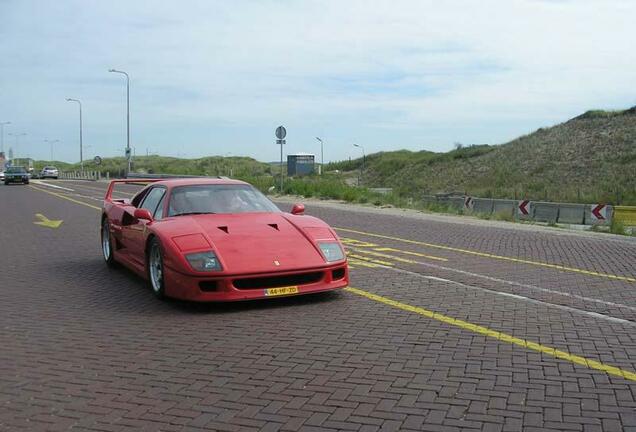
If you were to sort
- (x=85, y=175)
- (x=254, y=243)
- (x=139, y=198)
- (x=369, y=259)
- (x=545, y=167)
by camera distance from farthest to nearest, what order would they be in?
(x=85, y=175), (x=545, y=167), (x=369, y=259), (x=139, y=198), (x=254, y=243)

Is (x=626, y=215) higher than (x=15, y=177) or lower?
higher

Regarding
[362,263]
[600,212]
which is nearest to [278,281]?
[362,263]

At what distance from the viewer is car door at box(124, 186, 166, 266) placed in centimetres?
802

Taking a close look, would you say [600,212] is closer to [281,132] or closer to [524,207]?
[524,207]

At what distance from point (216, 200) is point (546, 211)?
2186cm

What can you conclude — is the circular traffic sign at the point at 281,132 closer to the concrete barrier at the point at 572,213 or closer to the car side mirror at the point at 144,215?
the concrete barrier at the point at 572,213

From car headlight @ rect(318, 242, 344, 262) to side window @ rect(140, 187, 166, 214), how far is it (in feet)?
7.65

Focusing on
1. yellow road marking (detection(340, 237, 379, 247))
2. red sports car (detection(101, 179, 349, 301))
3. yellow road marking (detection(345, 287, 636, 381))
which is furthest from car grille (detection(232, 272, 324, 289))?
yellow road marking (detection(340, 237, 379, 247))

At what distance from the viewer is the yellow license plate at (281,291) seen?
22.1 ft

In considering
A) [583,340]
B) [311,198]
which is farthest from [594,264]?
[311,198]

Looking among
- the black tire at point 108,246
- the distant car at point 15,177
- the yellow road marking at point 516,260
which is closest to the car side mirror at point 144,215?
the black tire at point 108,246

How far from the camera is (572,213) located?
2662 cm

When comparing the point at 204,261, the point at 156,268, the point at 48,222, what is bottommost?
the point at 48,222

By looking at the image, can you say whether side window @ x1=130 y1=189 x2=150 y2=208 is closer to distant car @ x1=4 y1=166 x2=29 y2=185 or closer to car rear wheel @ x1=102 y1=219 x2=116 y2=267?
car rear wheel @ x1=102 y1=219 x2=116 y2=267
